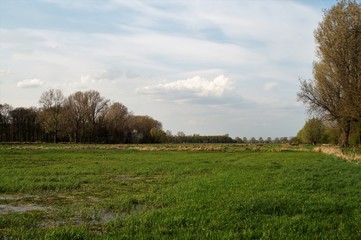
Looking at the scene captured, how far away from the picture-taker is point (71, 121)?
11312 cm

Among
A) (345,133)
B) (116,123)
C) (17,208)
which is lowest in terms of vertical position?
(17,208)

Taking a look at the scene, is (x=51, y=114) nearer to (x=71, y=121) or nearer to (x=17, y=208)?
(x=71, y=121)

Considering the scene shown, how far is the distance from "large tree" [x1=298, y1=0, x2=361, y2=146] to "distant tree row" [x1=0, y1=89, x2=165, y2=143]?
76897 millimetres

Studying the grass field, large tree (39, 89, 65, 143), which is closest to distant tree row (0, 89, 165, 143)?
large tree (39, 89, 65, 143)

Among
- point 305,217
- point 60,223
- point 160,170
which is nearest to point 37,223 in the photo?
point 60,223

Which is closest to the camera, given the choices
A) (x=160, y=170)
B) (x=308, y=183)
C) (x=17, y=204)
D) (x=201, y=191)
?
(x=17, y=204)

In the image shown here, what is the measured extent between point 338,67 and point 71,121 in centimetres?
8830

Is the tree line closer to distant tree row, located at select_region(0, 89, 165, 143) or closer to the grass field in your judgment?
distant tree row, located at select_region(0, 89, 165, 143)

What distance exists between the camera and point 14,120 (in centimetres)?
11788

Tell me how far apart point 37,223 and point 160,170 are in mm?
17108

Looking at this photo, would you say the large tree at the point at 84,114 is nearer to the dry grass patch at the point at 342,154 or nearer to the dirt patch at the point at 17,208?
the dry grass patch at the point at 342,154

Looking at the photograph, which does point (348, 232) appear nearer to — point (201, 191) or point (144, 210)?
point (144, 210)

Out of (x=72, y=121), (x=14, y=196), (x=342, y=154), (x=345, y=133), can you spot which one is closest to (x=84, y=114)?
(x=72, y=121)

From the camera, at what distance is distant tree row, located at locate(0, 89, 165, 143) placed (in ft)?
Answer: 358
